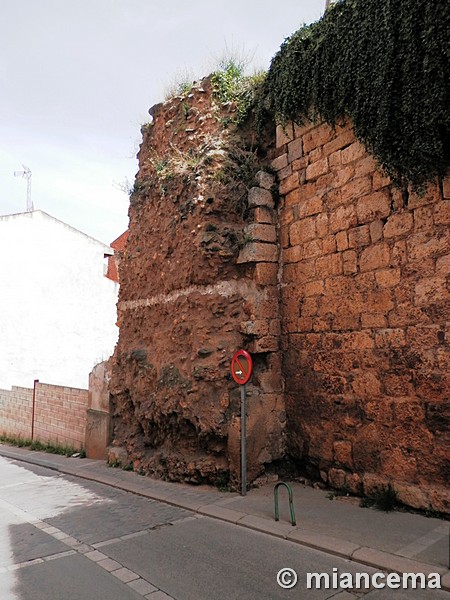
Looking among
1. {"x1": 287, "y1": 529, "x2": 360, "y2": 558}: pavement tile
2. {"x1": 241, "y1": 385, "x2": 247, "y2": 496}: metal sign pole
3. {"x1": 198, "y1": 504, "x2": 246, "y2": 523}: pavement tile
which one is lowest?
{"x1": 198, "y1": 504, "x2": 246, "y2": 523}: pavement tile

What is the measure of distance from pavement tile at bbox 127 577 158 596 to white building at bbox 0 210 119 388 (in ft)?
49.0

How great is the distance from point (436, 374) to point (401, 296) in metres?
0.92

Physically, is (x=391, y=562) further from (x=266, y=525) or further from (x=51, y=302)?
(x=51, y=302)

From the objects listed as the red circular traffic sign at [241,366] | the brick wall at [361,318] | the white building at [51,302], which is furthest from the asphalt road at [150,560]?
the white building at [51,302]

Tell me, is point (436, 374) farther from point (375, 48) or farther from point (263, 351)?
point (375, 48)

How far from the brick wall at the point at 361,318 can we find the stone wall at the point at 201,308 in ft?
1.33

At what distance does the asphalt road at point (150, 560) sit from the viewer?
12.4 ft

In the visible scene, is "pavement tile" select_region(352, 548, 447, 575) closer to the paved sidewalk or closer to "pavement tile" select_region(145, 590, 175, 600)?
Result: the paved sidewalk

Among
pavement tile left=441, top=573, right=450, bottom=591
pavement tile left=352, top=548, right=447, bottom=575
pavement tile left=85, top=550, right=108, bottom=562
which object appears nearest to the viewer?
pavement tile left=441, top=573, right=450, bottom=591

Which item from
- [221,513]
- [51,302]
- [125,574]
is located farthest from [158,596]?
[51,302]

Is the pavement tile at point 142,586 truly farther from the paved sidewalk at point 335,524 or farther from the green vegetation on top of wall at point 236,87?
the green vegetation on top of wall at point 236,87

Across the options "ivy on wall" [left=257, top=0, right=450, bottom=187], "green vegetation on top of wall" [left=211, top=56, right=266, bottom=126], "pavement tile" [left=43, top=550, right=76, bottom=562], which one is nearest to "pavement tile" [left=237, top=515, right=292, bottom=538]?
"pavement tile" [left=43, top=550, right=76, bottom=562]

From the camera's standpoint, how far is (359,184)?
6.06 m

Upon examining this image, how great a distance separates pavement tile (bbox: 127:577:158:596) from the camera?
385cm
